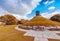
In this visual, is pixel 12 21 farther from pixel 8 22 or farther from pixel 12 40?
pixel 12 40

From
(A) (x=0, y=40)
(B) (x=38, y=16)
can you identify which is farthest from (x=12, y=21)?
(A) (x=0, y=40)

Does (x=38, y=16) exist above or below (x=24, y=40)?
above

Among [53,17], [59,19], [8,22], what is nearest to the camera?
[8,22]

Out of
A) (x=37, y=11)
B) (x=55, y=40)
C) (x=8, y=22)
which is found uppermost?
(x=37, y=11)

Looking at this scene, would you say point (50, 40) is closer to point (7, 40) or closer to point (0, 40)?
point (7, 40)

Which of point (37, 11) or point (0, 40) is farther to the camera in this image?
point (37, 11)

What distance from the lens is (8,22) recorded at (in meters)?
41.1

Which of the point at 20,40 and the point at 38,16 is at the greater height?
the point at 38,16

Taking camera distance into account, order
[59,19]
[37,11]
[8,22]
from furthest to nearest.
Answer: [59,19]
[8,22]
[37,11]

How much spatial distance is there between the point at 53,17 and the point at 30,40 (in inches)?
1741

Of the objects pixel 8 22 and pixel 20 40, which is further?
pixel 8 22

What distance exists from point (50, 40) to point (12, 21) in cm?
3588

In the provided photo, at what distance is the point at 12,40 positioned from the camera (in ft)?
29.0

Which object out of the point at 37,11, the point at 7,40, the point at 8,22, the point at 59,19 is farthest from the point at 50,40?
the point at 59,19
